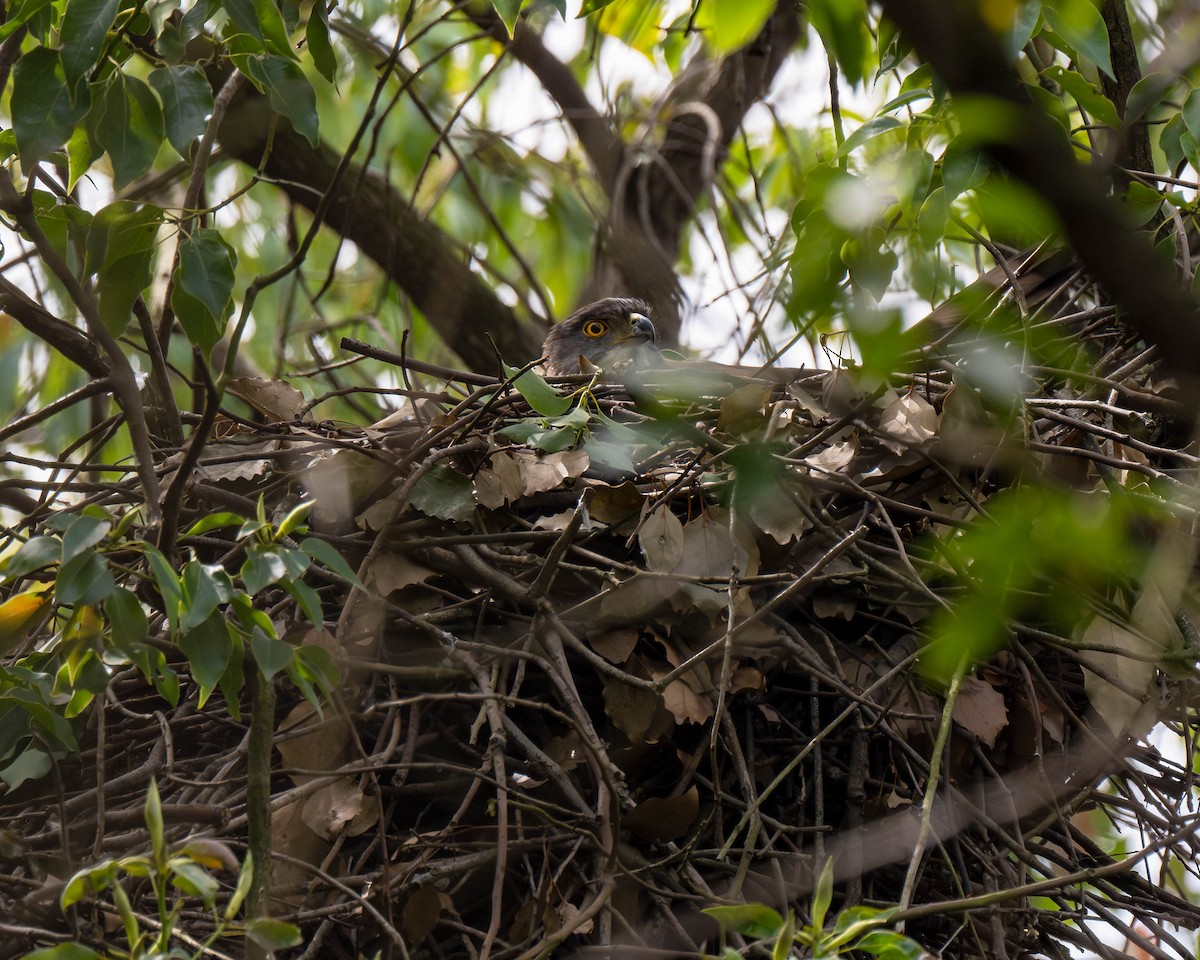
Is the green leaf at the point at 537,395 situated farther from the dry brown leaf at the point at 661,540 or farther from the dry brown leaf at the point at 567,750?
the dry brown leaf at the point at 567,750

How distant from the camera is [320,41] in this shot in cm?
243

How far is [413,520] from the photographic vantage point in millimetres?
2746

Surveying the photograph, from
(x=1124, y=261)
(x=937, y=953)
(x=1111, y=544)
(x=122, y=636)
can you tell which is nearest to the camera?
(x=1124, y=261)

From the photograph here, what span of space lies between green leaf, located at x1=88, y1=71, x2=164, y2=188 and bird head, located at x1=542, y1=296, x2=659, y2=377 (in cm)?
296

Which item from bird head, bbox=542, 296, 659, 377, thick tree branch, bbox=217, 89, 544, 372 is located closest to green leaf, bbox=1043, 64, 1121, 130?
bird head, bbox=542, 296, 659, 377

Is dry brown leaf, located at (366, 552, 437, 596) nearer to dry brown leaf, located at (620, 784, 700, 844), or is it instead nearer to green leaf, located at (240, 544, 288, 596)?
dry brown leaf, located at (620, 784, 700, 844)

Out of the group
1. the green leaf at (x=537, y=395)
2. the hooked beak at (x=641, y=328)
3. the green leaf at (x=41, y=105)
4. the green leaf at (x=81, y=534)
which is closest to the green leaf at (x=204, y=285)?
the green leaf at (x=41, y=105)

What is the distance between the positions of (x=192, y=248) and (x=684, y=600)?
127 centimetres

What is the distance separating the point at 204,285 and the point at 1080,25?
4.82 ft

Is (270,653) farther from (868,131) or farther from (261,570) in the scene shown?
(868,131)

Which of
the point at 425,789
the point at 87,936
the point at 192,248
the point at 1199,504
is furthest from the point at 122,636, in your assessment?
the point at 1199,504

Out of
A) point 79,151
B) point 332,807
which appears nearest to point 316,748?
point 332,807

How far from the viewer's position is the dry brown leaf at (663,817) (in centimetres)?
237

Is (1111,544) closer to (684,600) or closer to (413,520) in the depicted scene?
(684,600)
